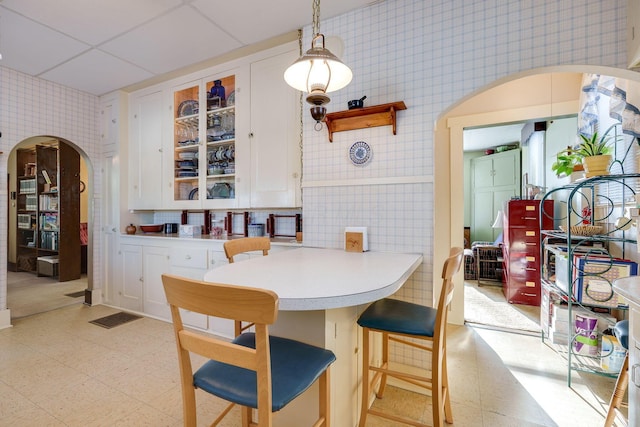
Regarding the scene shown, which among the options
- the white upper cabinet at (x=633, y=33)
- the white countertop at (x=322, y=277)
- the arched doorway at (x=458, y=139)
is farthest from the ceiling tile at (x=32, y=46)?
the white upper cabinet at (x=633, y=33)

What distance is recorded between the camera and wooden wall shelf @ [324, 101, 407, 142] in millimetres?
2018

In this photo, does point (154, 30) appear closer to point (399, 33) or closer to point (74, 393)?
point (399, 33)

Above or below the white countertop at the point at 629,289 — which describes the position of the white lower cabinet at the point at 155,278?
below

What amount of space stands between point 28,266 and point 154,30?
5.63m

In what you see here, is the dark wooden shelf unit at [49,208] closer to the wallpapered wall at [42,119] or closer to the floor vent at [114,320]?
the wallpapered wall at [42,119]

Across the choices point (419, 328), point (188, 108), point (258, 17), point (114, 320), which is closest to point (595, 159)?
point (419, 328)

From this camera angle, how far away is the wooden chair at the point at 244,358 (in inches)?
31.0

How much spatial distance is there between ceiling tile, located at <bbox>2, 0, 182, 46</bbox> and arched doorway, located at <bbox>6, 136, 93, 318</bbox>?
183 cm

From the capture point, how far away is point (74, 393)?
1939 millimetres

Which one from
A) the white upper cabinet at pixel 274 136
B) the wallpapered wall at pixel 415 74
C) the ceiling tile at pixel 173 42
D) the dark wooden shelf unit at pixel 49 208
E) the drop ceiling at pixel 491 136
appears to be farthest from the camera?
the drop ceiling at pixel 491 136

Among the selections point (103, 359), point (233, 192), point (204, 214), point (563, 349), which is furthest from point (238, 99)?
point (563, 349)

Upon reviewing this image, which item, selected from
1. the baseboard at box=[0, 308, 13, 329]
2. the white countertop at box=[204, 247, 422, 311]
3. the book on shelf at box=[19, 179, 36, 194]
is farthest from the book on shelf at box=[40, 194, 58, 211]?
the white countertop at box=[204, 247, 422, 311]

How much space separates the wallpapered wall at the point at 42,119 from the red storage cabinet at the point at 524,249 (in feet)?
17.3

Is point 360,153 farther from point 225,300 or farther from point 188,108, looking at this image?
point 188,108
